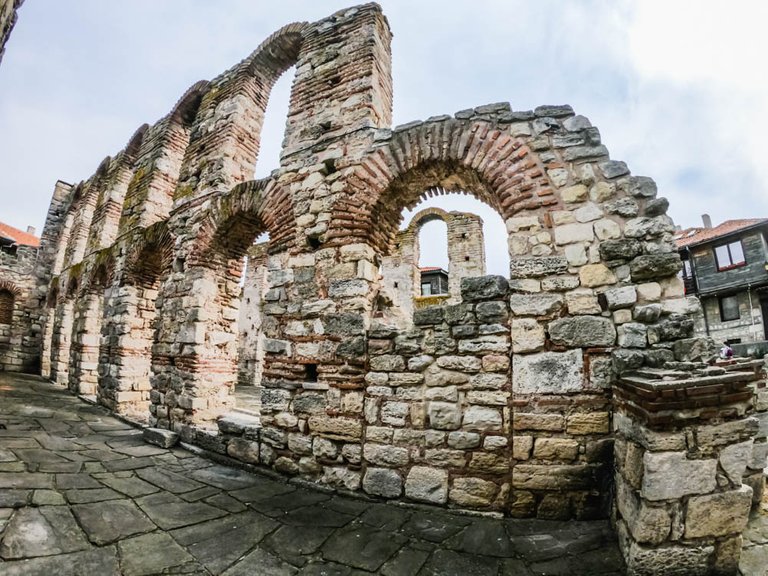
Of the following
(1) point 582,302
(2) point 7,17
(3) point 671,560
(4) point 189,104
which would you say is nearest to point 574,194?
(1) point 582,302

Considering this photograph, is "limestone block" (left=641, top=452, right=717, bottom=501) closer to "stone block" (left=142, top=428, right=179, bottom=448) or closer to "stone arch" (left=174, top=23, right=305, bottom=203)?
"stone block" (left=142, top=428, right=179, bottom=448)

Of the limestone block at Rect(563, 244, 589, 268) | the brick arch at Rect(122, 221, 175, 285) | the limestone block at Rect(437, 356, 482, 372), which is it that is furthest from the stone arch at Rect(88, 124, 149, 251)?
the limestone block at Rect(563, 244, 589, 268)

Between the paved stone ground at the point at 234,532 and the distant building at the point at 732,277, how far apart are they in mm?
18614

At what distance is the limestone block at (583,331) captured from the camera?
2.90 m

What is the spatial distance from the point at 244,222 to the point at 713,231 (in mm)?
23211

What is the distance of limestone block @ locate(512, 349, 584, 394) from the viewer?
2.91 m

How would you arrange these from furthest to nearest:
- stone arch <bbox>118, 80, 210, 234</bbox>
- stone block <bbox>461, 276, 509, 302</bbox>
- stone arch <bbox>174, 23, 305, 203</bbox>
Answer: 1. stone arch <bbox>118, 80, 210, 234</bbox>
2. stone arch <bbox>174, 23, 305, 203</bbox>
3. stone block <bbox>461, 276, 509, 302</bbox>

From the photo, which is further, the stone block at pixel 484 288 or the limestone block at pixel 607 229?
the stone block at pixel 484 288

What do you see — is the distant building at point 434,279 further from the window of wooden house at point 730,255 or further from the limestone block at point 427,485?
the limestone block at point 427,485

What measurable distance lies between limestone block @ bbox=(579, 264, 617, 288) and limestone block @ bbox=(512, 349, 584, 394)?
1.88ft

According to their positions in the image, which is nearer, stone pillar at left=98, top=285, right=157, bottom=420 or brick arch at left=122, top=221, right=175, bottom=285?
brick arch at left=122, top=221, right=175, bottom=285

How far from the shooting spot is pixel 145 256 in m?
6.95

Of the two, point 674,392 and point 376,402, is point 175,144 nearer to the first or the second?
point 376,402

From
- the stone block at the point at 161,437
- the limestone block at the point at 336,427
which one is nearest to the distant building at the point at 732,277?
the limestone block at the point at 336,427
